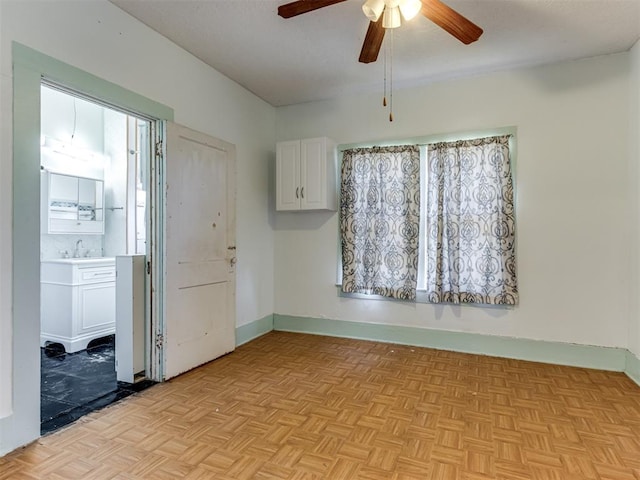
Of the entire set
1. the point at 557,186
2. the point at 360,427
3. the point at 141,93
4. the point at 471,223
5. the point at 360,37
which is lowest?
the point at 360,427

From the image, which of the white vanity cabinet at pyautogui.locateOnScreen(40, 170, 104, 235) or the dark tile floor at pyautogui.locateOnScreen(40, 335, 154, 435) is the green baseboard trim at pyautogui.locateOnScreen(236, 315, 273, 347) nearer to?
the dark tile floor at pyautogui.locateOnScreen(40, 335, 154, 435)

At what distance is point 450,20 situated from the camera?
2.12 meters

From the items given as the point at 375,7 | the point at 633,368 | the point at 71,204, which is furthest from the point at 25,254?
the point at 633,368

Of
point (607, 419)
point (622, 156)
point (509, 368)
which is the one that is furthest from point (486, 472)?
point (622, 156)

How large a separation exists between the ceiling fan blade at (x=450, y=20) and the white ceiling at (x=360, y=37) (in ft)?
1.75

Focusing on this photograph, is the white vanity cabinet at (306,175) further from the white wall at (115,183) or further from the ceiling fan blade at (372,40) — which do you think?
the white wall at (115,183)

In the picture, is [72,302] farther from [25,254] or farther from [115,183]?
[25,254]

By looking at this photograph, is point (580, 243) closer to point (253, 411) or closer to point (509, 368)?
point (509, 368)

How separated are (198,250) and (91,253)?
7.23ft

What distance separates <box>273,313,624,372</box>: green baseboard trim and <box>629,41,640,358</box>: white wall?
0.28 metres

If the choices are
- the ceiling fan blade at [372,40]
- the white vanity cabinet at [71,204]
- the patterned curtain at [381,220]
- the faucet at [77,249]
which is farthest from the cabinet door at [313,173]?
the faucet at [77,249]

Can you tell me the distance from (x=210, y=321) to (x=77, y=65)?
231 centimetres

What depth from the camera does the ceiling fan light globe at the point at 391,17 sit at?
6.66 feet

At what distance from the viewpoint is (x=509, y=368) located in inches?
131
